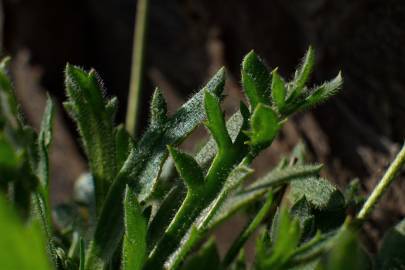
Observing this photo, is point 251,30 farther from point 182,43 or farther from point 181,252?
point 181,252

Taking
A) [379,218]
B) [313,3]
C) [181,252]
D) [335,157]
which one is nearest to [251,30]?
[313,3]

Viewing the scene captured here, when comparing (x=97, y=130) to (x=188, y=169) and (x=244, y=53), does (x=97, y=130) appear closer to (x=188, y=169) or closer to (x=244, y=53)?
(x=188, y=169)

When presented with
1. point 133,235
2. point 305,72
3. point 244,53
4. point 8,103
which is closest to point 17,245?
point 8,103

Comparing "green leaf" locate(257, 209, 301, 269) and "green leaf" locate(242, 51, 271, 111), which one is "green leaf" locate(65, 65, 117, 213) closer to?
"green leaf" locate(242, 51, 271, 111)

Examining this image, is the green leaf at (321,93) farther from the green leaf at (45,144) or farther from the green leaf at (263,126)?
the green leaf at (45,144)

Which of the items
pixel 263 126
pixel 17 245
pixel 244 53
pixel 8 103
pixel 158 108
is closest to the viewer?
pixel 17 245

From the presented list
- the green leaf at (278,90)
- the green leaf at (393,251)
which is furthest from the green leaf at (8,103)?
the green leaf at (393,251)

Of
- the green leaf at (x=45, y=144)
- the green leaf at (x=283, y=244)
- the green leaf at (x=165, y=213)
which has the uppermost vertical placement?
the green leaf at (x=45, y=144)

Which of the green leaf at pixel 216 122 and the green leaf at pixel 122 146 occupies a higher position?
the green leaf at pixel 122 146
